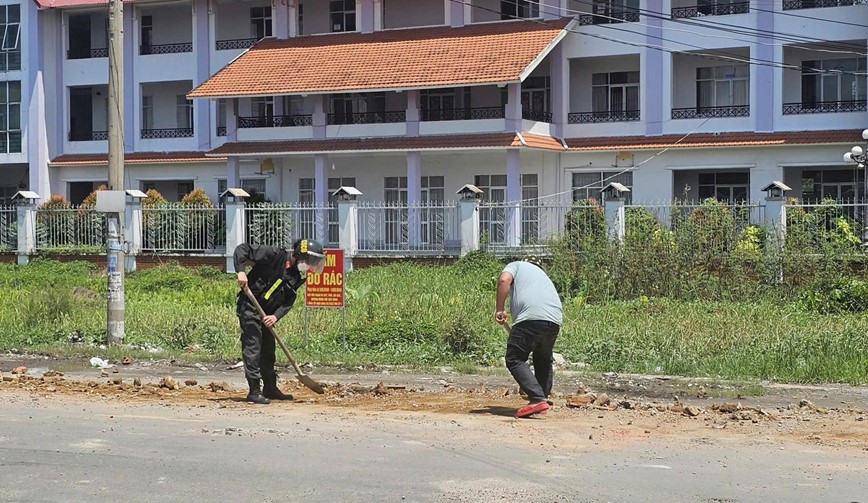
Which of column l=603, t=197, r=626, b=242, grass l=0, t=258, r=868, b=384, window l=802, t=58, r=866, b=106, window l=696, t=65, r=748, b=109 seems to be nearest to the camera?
grass l=0, t=258, r=868, b=384

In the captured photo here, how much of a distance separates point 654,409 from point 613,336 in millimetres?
4588

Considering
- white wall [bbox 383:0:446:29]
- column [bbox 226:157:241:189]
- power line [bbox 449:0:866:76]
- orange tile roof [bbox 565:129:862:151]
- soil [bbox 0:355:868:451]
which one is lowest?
soil [bbox 0:355:868:451]

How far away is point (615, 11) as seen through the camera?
32.8 meters

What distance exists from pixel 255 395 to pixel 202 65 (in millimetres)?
28596

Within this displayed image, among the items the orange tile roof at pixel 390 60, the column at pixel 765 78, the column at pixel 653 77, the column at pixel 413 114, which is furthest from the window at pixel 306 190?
the column at pixel 765 78

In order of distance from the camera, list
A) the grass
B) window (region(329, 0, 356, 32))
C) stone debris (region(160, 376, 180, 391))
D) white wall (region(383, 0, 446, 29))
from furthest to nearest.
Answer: window (region(329, 0, 356, 32))
white wall (region(383, 0, 446, 29))
the grass
stone debris (region(160, 376, 180, 391))

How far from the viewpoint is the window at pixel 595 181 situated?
32.6m

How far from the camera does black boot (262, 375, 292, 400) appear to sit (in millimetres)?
11281

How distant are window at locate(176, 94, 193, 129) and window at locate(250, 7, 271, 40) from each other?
3.55m

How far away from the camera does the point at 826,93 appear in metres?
31.8

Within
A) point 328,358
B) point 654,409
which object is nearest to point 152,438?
point 654,409

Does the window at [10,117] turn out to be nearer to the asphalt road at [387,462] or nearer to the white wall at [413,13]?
the white wall at [413,13]

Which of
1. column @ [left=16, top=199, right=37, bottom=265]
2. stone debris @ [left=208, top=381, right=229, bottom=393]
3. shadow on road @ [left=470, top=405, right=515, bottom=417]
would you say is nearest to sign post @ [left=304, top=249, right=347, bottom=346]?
stone debris @ [left=208, top=381, right=229, bottom=393]

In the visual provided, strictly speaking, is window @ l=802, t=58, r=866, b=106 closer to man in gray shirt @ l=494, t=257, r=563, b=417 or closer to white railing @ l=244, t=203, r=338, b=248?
white railing @ l=244, t=203, r=338, b=248
